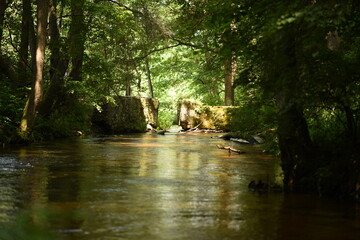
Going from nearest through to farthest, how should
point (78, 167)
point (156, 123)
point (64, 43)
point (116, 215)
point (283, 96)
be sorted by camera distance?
point (116, 215)
point (283, 96)
point (78, 167)
point (64, 43)
point (156, 123)

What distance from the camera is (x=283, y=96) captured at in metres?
6.49

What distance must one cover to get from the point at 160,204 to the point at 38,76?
10535 mm

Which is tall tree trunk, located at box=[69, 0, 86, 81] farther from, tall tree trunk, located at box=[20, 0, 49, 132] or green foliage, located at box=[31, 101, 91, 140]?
green foliage, located at box=[31, 101, 91, 140]

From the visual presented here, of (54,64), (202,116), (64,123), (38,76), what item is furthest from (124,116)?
(38,76)

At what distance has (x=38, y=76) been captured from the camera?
15.4 metres

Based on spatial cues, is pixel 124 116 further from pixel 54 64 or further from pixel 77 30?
pixel 77 30

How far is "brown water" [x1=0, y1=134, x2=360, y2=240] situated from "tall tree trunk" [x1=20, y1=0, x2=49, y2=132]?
5.23m

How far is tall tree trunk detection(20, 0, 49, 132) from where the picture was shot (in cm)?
1518

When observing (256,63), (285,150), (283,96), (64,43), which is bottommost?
(285,150)

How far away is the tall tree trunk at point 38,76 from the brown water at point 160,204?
5.23 meters

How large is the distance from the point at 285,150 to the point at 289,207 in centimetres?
103

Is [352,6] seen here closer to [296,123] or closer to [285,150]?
[296,123]

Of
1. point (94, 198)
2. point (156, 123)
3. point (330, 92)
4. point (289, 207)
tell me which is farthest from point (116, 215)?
point (156, 123)

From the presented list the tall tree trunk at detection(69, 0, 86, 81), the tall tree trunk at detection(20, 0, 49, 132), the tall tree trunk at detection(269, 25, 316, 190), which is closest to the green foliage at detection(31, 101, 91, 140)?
the tall tree trunk at detection(20, 0, 49, 132)
